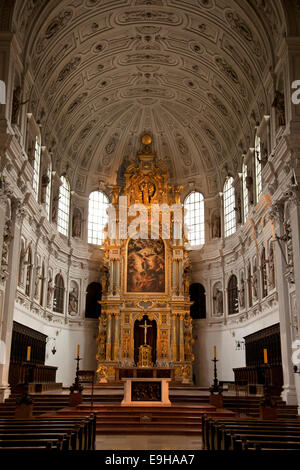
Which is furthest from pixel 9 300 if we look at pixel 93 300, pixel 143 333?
pixel 143 333

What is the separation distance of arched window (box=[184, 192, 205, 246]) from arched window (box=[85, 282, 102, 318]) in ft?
23.8

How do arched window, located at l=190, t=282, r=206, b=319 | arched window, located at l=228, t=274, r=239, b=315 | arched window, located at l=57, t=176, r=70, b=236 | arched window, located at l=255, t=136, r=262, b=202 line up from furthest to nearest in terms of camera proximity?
arched window, located at l=190, t=282, r=206, b=319 → arched window, located at l=57, t=176, r=70, b=236 → arched window, located at l=228, t=274, r=239, b=315 → arched window, located at l=255, t=136, r=262, b=202

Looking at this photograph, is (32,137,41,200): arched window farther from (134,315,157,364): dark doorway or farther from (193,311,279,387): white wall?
(193,311,279,387): white wall

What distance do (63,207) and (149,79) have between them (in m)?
9.80

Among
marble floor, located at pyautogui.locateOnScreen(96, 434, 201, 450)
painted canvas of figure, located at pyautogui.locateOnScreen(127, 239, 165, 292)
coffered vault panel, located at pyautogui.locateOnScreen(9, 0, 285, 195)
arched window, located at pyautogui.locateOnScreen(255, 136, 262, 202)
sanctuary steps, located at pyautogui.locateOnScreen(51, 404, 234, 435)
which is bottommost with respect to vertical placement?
marble floor, located at pyautogui.locateOnScreen(96, 434, 201, 450)

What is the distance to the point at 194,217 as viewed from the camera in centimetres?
3494

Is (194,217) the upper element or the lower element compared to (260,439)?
upper

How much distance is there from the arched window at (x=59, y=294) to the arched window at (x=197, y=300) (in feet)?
28.3

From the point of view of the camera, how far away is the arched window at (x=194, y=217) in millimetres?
34406

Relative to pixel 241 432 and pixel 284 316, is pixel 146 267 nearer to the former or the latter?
pixel 284 316

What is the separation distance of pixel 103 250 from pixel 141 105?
10.2 metres

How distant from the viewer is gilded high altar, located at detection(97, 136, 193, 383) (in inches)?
1203

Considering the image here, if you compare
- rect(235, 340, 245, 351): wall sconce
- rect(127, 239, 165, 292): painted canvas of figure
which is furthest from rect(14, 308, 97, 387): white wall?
rect(235, 340, 245, 351): wall sconce
